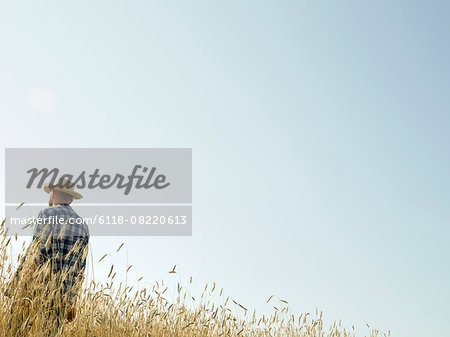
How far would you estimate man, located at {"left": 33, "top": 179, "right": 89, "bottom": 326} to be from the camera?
491cm

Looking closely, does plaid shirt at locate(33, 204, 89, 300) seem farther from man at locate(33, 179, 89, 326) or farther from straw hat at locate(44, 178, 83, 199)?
straw hat at locate(44, 178, 83, 199)

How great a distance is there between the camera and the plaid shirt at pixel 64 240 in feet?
17.3

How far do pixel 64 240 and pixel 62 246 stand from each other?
8cm

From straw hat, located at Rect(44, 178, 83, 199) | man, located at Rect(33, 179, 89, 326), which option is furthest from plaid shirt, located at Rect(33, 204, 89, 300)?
straw hat, located at Rect(44, 178, 83, 199)

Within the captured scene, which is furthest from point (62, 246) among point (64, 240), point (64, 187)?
point (64, 187)

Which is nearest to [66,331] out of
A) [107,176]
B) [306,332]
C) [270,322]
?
[270,322]

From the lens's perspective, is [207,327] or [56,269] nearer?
[56,269]

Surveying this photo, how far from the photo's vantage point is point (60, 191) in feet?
20.2

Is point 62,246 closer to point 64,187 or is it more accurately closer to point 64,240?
point 64,240

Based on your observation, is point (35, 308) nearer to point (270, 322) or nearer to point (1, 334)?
point (1, 334)

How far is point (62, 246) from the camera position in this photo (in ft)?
18.6

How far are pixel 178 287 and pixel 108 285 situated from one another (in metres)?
1.17

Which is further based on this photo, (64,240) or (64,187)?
(64,187)

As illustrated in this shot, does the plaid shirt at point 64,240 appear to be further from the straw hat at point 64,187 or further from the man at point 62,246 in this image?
the straw hat at point 64,187
